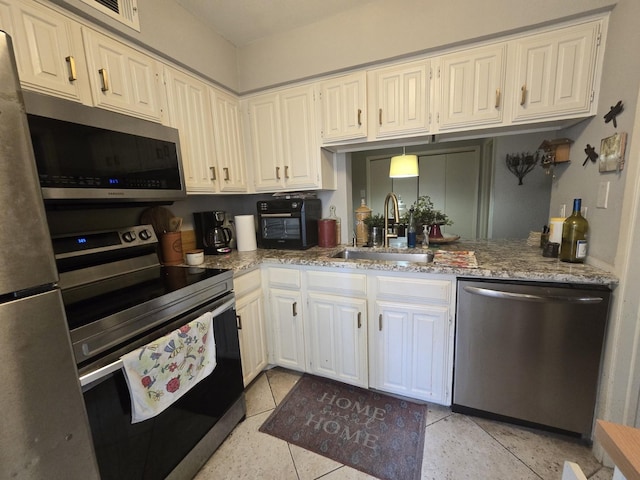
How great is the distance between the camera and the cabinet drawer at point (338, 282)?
5.61ft

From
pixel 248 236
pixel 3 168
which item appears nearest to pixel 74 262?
pixel 3 168

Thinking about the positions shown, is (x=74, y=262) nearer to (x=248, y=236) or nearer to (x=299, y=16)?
(x=248, y=236)

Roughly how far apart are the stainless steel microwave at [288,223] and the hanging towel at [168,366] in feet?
3.14

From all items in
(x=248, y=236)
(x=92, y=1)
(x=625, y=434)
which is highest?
(x=92, y=1)

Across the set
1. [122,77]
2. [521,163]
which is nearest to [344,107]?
[122,77]

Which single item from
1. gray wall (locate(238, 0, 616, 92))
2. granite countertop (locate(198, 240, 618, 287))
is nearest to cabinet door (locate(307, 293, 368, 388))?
granite countertop (locate(198, 240, 618, 287))

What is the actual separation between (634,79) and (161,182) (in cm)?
229

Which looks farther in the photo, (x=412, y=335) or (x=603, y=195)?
(x=412, y=335)

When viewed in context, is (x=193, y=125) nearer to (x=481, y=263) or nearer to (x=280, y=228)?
(x=280, y=228)

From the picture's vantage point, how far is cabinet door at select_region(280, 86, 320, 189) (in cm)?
204

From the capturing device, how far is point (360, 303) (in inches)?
67.9

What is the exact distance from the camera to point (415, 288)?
5.17 ft

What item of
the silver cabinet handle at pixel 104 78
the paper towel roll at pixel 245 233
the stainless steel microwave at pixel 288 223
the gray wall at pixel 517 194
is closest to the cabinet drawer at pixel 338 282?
the stainless steel microwave at pixel 288 223

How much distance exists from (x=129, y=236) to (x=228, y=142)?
1.01 meters
